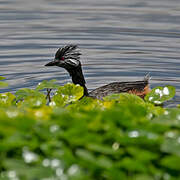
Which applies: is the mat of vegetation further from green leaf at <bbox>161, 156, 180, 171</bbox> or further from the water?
the water

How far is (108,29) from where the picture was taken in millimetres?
14438

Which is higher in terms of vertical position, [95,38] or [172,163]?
[172,163]

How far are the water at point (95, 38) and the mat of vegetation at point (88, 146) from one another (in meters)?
6.07

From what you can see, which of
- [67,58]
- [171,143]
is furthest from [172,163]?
[67,58]

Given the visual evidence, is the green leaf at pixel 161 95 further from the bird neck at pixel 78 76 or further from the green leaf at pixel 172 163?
the bird neck at pixel 78 76

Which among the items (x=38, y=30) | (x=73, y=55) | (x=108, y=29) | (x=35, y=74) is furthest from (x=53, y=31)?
(x=73, y=55)

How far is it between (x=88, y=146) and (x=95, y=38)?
10240 mm

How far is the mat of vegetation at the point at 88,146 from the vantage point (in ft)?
12.6

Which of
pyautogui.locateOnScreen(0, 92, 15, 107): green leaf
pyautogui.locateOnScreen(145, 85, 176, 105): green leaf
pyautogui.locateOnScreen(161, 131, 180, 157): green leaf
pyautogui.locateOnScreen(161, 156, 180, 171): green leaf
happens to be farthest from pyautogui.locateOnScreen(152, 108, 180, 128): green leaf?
pyautogui.locateOnScreen(0, 92, 15, 107): green leaf

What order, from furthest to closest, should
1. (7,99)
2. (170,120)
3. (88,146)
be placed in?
1. (7,99)
2. (170,120)
3. (88,146)

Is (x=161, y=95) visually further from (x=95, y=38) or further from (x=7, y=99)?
(x=95, y=38)

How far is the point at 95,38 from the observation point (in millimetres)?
14016

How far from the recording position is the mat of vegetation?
151 inches

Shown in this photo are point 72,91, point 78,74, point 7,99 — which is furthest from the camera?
point 78,74
